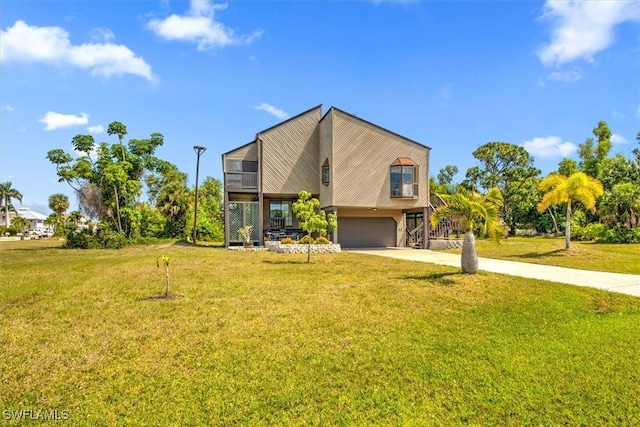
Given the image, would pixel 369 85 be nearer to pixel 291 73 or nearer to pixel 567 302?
pixel 291 73

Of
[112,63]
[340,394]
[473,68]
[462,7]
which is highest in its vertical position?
[462,7]

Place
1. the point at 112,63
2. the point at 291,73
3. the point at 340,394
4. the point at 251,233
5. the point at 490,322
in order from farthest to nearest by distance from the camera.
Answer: the point at 251,233, the point at 291,73, the point at 112,63, the point at 490,322, the point at 340,394

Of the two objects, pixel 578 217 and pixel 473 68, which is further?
pixel 578 217

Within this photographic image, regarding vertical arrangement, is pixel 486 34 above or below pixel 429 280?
above

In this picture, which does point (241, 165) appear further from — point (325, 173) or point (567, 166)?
point (567, 166)

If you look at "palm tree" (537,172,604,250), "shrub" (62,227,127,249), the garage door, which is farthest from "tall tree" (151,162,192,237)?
"palm tree" (537,172,604,250)

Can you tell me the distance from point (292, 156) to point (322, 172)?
7.46 feet

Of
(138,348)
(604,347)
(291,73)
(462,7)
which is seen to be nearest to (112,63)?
(291,73)

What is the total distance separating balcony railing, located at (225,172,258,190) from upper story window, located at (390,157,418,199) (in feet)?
29.3

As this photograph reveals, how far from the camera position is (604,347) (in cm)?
502

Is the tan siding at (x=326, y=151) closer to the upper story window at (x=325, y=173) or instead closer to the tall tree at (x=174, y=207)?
the upper story window at (x=325, y=173)

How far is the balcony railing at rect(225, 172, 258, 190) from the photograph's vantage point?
2172 cm

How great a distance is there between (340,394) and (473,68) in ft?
47.1

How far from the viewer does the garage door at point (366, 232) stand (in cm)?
2434
